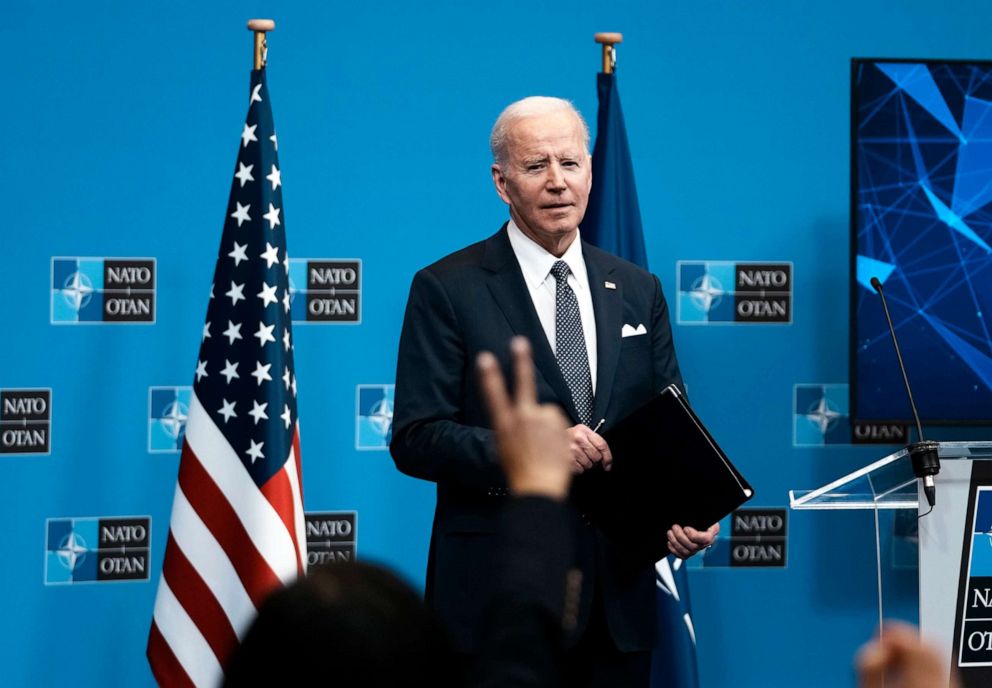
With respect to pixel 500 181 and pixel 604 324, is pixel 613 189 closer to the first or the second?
pixel 500 181

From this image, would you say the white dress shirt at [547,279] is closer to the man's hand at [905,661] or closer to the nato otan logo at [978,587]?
the nato otan logo at [978,587]

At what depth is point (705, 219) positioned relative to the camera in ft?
14.7

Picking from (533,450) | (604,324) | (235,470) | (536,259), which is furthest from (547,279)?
(533,450)

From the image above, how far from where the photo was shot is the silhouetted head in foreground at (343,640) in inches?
37.4

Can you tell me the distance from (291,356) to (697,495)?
1.54 meters

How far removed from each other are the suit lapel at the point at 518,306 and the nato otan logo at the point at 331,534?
62.1 inches

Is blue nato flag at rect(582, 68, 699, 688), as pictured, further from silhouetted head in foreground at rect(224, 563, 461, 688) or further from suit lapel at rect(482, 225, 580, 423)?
silhouetted head in foreground at rect(224, 563, 461, 688)

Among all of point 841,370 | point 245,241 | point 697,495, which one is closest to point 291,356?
point 245,241

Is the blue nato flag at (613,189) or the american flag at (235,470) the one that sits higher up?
the blue nato flag at (613,189)

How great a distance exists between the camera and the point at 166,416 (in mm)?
4203

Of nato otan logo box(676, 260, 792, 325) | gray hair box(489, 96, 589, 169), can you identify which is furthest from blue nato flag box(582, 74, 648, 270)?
gray hair box(489, 96, 589, 169)

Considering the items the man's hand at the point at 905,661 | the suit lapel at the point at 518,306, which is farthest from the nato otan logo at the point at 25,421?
the man's hand at the point at 905,661

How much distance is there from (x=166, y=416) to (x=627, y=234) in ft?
5.20

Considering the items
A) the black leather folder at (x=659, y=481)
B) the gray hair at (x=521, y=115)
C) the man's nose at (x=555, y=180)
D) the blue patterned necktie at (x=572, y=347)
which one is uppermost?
the gray hair at (x=521, y=115)
